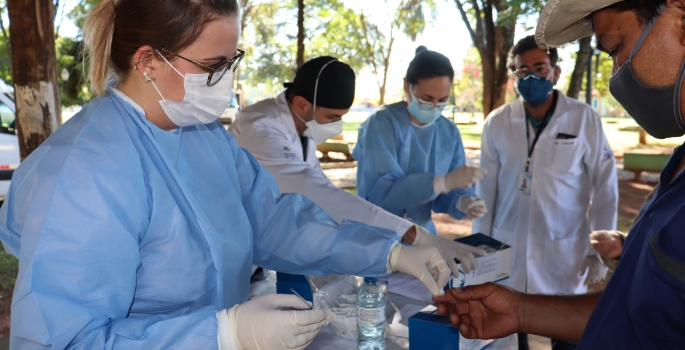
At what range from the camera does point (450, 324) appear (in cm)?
150

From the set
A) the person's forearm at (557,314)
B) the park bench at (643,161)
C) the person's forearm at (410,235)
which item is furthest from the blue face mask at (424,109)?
the park bench at (643,161)

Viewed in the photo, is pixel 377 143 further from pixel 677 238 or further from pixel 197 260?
pixel 677 238

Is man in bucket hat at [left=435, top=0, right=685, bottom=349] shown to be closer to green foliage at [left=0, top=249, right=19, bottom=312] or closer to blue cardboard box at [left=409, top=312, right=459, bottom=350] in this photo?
blue cardboard box at [left=409, top=312, right=459, bottom=350]

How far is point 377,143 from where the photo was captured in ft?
9.51

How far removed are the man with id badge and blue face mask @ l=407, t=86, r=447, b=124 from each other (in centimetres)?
47

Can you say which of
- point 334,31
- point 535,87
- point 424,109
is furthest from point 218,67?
point 334,31

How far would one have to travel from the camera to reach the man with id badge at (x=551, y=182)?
9.61ft

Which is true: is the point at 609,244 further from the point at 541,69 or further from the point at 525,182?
the point at 541,69

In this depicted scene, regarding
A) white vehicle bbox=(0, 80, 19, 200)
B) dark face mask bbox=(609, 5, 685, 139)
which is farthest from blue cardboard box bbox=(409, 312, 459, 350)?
white vehicle bbox=(0, 80, 19, 200)

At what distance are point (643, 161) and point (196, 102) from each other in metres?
9.92

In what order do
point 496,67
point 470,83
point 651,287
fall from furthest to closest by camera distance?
point 470,83 → point 496,67 → point 651,287

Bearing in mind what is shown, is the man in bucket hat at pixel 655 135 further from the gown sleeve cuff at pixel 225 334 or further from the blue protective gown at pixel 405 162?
the blue protective gown at pixel 405 162

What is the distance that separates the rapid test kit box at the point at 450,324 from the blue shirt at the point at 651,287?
0.38 m

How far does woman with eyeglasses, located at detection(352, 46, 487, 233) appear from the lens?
8.99ft
